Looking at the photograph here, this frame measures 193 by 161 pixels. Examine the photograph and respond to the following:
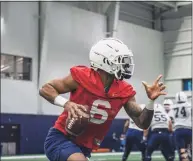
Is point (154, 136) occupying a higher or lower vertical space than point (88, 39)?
lower

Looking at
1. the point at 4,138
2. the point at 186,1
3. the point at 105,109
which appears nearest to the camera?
the point at 105,109

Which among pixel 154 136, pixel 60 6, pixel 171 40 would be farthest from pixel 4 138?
pixel 171 40

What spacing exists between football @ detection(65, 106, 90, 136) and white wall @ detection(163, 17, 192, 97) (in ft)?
86.5

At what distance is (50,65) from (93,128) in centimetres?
1997

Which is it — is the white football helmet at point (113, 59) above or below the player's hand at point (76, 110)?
above

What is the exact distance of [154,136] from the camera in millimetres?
11539

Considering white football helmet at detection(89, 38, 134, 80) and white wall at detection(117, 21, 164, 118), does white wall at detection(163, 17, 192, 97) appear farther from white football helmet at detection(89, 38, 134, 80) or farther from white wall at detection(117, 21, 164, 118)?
white football helmet at detection(89, 38, 134, 80)

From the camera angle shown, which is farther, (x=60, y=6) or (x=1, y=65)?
(x=60, y=6)

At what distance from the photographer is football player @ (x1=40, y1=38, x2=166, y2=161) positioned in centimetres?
460

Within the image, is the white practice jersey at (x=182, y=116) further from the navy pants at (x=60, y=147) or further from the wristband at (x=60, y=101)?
the wristband at (x=60, y=101)

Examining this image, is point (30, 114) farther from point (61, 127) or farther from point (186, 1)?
point (61, 127)

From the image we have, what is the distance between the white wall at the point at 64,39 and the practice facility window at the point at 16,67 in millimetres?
789

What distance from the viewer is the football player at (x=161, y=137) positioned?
1143 centimetres

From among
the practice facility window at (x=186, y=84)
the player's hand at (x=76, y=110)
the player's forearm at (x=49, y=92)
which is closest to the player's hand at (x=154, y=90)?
the player's hand at (x=76, y=110)
